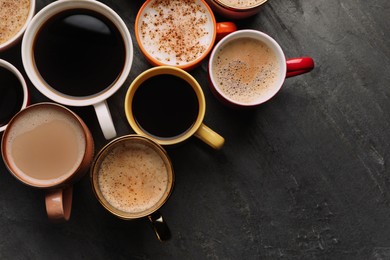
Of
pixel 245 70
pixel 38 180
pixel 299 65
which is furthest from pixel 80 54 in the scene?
pixel 299 65

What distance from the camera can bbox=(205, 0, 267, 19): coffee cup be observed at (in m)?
1.29

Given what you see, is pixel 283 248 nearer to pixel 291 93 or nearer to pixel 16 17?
pixel 291 93

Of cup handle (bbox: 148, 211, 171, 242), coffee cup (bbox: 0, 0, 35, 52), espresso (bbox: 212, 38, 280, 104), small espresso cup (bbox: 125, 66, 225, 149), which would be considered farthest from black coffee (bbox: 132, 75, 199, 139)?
coffee cup (bbox: 0, 0, 35, 52)

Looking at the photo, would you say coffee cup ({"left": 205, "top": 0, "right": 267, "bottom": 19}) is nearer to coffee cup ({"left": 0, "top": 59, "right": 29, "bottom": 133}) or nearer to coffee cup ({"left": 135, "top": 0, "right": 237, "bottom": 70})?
coffee cup ({"left": 135, "top": 0, "right": 237, "bottom": 70})

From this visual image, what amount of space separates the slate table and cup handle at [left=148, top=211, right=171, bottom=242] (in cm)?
10

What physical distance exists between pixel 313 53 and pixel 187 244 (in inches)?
25.8

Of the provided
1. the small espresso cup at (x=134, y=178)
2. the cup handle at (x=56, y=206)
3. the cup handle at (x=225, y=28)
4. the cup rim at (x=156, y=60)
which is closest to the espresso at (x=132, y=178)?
the small espresso cup at (x=134, y=178)

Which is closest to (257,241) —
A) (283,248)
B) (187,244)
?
(283,248)

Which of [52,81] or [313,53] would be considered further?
[313,53]

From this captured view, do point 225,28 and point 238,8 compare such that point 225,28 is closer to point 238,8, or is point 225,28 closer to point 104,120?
point 238,8

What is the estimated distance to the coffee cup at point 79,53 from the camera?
1210mm

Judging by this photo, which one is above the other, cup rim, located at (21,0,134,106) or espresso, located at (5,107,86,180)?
cup rim, located at (21,0,134,106)

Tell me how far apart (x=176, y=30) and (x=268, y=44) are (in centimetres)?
26

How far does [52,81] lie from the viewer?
1256mm
